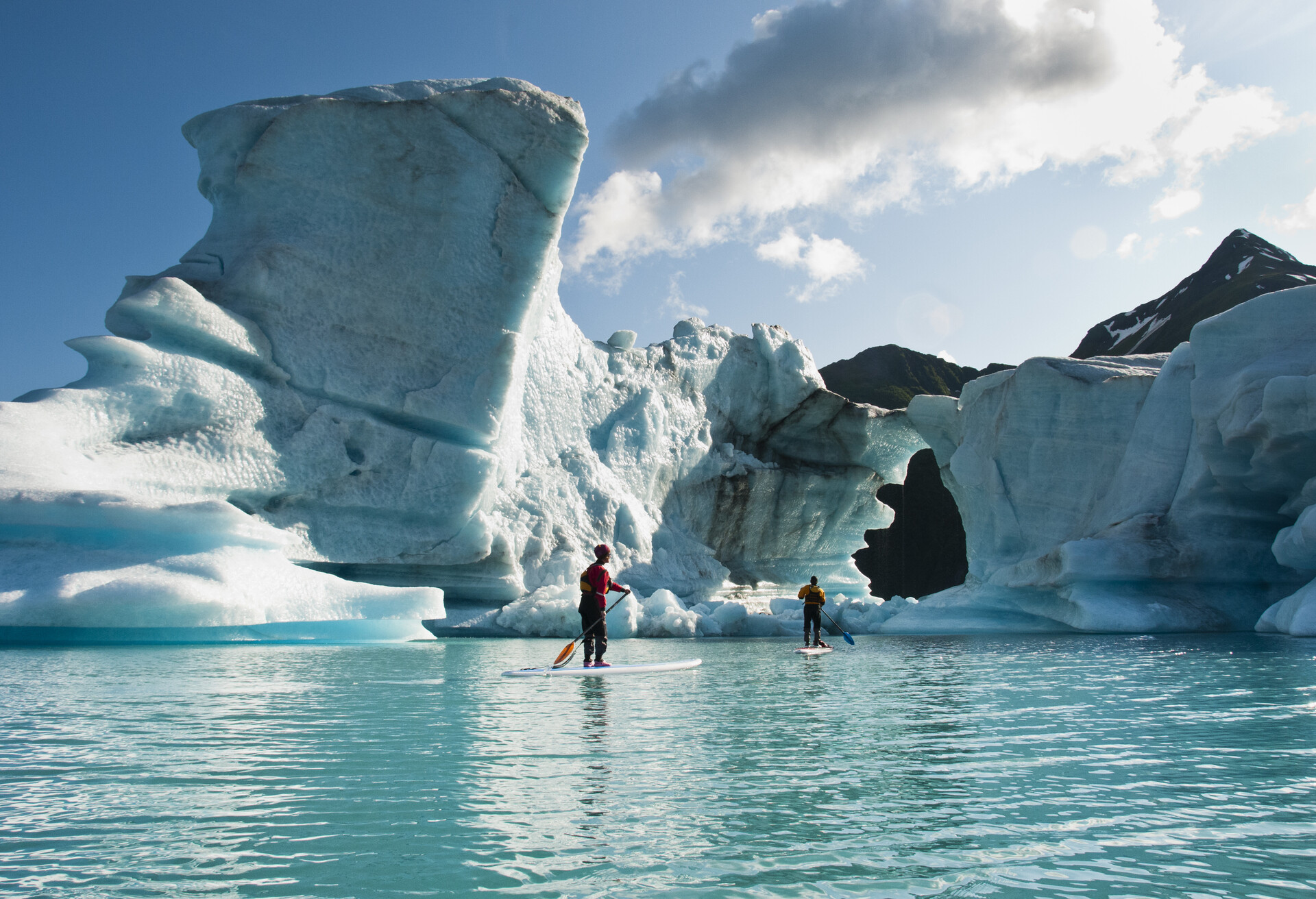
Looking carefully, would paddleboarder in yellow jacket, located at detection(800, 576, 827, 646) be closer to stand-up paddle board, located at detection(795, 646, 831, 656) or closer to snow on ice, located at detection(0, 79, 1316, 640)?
stand-up paddle board, located at detection(795, 646, 831, 656)

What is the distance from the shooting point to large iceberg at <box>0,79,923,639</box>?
408 inches

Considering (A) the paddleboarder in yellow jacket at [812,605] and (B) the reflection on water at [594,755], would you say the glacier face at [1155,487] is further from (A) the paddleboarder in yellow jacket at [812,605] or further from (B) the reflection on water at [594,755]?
(B) the reflection on water at [594,755]

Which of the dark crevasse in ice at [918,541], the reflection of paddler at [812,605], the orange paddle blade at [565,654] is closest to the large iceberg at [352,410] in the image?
the orange paddle blade at [565,654]

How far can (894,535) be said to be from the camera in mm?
51125

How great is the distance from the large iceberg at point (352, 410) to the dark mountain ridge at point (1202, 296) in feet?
139

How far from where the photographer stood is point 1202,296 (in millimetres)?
57375

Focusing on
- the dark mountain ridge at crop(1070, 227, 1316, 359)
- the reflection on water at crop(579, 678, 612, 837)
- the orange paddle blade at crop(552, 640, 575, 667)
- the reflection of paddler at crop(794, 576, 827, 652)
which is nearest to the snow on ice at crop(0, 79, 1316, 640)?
the orange paddle blade at crop(552, 640, 575, 667)

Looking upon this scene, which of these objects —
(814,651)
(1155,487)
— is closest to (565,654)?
(814,651)

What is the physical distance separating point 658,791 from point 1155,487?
1591 centimetres

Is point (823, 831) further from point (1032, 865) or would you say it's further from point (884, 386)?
point (884, 386)

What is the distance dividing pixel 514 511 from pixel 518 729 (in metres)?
12.8

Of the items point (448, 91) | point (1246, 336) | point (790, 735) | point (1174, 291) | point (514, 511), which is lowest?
point (790, 735)

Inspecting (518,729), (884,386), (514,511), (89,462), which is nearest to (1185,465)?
(514,511)

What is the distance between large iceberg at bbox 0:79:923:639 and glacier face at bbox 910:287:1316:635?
657cm
